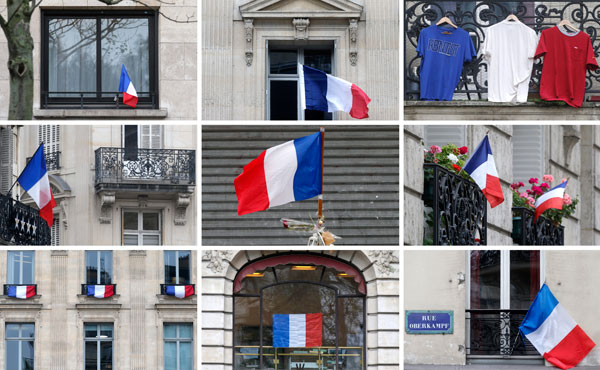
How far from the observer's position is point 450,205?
2819cm

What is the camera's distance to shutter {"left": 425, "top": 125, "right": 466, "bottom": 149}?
31.2m

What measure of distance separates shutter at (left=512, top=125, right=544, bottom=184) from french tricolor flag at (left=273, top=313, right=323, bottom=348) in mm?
4793

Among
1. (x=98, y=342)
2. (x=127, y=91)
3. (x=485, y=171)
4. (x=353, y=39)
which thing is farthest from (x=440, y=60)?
(x=98, y=342)

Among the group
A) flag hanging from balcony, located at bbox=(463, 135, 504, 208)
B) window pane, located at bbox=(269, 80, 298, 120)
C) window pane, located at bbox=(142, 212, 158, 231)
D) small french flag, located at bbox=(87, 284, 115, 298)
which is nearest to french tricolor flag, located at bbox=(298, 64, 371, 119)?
flag hanging from balcony, located at bbox=(463, 135, 504, 208)

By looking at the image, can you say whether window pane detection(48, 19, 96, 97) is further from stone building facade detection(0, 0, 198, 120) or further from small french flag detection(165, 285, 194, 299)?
small french flag detection(165, 285, 194, 299)

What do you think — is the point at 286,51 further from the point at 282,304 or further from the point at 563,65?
the point at 563,65

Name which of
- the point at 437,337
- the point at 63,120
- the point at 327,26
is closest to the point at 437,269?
the point at 437,337

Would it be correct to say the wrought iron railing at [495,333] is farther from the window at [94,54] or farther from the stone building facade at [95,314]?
the stone building facade at [95,314]

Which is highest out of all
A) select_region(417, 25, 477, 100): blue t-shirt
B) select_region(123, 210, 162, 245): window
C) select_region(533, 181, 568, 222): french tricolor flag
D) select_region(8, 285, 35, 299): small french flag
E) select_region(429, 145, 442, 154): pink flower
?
select_region(417, 25, 477, 100): blue t-shirt

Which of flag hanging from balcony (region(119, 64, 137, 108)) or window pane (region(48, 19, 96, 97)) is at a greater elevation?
window pane (region(48, 19, 96, 97))

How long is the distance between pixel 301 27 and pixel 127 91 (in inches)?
133

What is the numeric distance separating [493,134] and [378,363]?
4858 millimetres

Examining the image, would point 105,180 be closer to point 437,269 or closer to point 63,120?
point 63,120

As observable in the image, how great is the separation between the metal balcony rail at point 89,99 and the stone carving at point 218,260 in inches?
116
